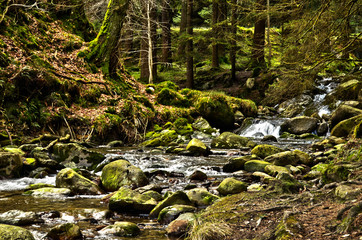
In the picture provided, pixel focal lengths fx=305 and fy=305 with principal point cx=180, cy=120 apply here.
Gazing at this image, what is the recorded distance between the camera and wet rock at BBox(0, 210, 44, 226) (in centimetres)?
392

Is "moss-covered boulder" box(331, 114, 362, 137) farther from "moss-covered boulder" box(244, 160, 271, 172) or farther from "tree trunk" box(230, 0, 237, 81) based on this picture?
"tree trunk" box(230, 0, 237, 81)

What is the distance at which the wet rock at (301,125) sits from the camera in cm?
1287

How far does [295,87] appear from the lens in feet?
18.7

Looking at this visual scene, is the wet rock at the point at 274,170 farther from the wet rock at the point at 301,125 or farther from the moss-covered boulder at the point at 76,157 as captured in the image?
the wet rock at the point at 301,125

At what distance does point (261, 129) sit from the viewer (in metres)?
14.2

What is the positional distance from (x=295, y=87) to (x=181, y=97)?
10125 mm

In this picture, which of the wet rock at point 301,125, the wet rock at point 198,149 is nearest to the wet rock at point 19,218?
the wet rock at point 198,149

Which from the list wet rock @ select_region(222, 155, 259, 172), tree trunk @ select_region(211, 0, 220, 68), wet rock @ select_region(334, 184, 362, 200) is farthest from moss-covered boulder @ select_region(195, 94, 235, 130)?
wet rock @ select_region(334, 184, 362, 200)

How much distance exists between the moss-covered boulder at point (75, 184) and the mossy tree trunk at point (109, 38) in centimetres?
837

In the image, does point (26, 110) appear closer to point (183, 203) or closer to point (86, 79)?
point (86, 79)

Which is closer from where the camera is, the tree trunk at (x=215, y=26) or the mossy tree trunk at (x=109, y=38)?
the mossy tree trunk at (x=109, y=38)

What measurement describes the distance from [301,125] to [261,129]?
1802 mm

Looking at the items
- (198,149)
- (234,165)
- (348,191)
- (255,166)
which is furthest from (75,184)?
(348,191)

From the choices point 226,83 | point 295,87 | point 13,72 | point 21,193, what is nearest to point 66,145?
point 21,193
